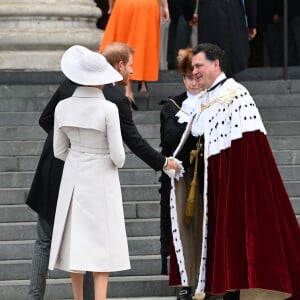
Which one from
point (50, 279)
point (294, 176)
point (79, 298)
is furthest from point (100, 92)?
point (294, 176)

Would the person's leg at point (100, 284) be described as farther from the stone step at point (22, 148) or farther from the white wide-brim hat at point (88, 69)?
the stone step at point (22, 148)

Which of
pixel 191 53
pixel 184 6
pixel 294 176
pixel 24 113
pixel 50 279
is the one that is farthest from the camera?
pixel 184 6

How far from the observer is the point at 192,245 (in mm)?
10883

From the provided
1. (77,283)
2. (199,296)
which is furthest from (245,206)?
(77,283)

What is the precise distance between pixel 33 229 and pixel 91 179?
2.53 meters

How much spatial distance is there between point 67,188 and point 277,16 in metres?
9.07

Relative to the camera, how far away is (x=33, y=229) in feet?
40.2

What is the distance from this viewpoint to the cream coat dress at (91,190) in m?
9.80

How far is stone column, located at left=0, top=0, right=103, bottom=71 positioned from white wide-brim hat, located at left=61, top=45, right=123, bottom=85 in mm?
6256

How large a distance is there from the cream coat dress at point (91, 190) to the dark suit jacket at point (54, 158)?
283mm

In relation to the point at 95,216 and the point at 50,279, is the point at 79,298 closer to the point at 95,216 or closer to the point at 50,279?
the point at 95,216

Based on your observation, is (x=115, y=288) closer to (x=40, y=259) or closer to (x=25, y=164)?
(x=40, y=259)

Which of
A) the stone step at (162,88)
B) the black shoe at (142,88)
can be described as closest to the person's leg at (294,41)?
the stone step at (162,88)

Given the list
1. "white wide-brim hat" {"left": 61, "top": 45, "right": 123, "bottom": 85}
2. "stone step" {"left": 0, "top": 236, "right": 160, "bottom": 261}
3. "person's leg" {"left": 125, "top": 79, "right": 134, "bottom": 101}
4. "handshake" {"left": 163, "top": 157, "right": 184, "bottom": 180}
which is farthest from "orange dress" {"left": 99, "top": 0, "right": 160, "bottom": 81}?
"white wide-brim hat" {"left": 61, "top": 45, "right": 123, "bottom": 85}
